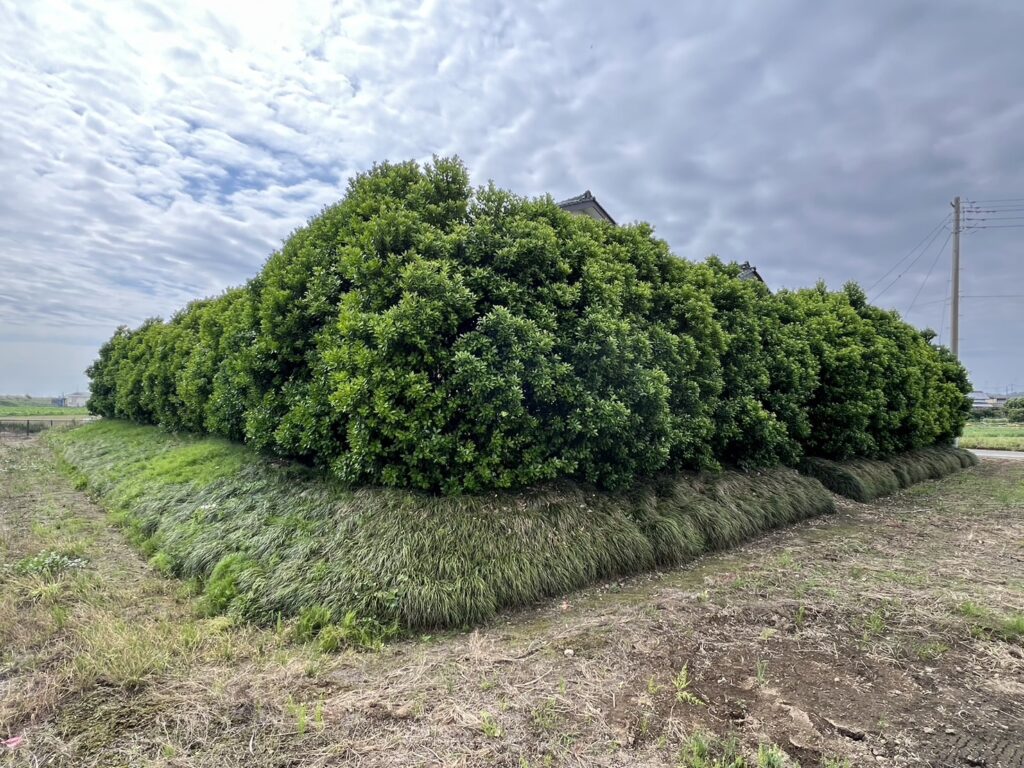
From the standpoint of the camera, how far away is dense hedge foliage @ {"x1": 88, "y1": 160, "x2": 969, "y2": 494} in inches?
156

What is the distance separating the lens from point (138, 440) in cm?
979

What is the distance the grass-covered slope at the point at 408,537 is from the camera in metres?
3.42

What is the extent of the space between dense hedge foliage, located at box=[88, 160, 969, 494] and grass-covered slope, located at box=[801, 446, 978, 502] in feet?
4.12

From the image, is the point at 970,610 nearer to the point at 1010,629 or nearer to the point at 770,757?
the point at 1010,629

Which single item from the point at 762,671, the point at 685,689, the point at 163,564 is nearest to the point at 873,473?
the point at 762,671

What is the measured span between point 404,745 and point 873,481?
8.35 metres

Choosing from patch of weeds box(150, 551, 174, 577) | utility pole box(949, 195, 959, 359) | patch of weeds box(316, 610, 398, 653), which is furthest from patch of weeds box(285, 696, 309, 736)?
utility pole box(949, 195, 959, 359)

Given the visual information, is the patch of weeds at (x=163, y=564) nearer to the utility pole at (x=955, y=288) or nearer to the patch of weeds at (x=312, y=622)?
the patch of weeds at (x=312, y=622)

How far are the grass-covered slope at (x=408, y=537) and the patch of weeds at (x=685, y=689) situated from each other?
A: 1.33m

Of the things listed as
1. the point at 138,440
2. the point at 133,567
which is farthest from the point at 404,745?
the point at 138,440

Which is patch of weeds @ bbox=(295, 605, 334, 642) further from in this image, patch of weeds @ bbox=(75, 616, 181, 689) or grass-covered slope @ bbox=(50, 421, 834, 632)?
patch of weeds @ bbox=(75, 616, 181, 689)

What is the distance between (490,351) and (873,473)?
7.42 meters

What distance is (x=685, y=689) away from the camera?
99.2 inches

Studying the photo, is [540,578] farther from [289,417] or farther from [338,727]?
[289,417]
